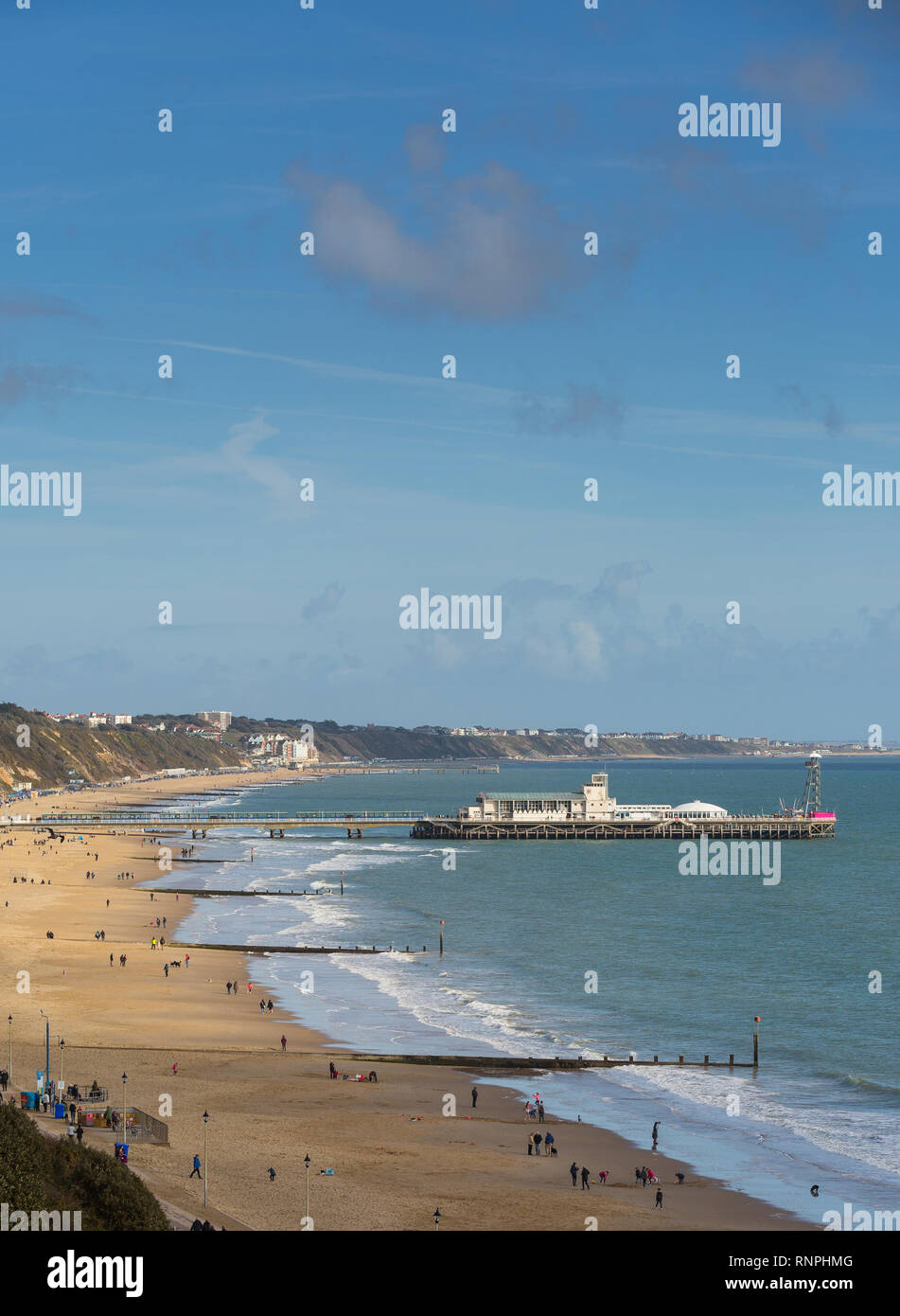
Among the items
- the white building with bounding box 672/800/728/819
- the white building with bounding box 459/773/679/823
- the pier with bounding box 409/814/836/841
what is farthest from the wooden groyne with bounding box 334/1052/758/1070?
the white building with bounding box 672/800/728/819

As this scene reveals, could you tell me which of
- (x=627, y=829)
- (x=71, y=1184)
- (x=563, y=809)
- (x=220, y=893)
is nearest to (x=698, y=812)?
(x=627, y=829)

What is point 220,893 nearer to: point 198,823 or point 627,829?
point 198,823

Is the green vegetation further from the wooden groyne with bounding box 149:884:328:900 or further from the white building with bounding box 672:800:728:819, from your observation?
the white building with bounding box 672:800:728:819

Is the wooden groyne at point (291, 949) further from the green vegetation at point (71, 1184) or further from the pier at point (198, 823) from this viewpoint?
the pier at point (198, 823)

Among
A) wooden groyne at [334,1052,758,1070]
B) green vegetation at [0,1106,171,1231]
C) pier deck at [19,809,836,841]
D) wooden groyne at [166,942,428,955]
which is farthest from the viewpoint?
pier deck at [19,809,836,841]

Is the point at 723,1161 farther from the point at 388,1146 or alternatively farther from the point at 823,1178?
the point at 388,1146
